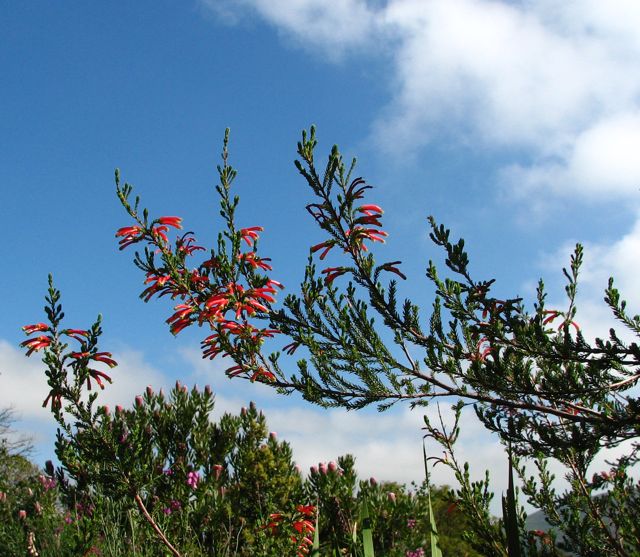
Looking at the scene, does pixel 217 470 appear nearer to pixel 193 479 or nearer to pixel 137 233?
pixel 193 479

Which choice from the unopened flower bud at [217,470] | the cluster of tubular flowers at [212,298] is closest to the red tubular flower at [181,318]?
the cluster of tubular flowers at [212,298]

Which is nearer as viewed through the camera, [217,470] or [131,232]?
[131,232]

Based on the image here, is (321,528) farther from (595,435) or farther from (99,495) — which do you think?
(595,435)

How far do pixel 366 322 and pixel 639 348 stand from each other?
5.38 feet

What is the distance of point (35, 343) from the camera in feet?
14.0

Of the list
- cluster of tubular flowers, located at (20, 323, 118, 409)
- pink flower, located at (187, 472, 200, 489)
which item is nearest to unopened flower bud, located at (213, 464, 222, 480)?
pink flower, located at (187, 472, 200, 489)

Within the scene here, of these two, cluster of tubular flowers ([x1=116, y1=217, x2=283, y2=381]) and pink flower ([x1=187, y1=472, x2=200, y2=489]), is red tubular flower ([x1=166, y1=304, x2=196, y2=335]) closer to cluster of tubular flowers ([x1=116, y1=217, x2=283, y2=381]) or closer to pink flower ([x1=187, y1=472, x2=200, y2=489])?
cluster of tubular flowers ([x1=116, y1=217, x2=283, y2=381])

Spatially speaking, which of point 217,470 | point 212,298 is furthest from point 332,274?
point 217,470

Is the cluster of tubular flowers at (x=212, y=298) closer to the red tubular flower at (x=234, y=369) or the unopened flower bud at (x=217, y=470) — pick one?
the red tubular flower at (x=234, y=369)

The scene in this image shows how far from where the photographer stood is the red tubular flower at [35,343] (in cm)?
426

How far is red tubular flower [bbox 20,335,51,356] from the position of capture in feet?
14.0

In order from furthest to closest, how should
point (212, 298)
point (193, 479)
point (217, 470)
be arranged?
1. point (193, 479)
2. point (217, 470)
3. point (212, 298)

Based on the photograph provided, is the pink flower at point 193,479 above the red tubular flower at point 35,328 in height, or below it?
below

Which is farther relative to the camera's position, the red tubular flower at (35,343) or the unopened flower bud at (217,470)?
the unopened flower bud at (217,470)
